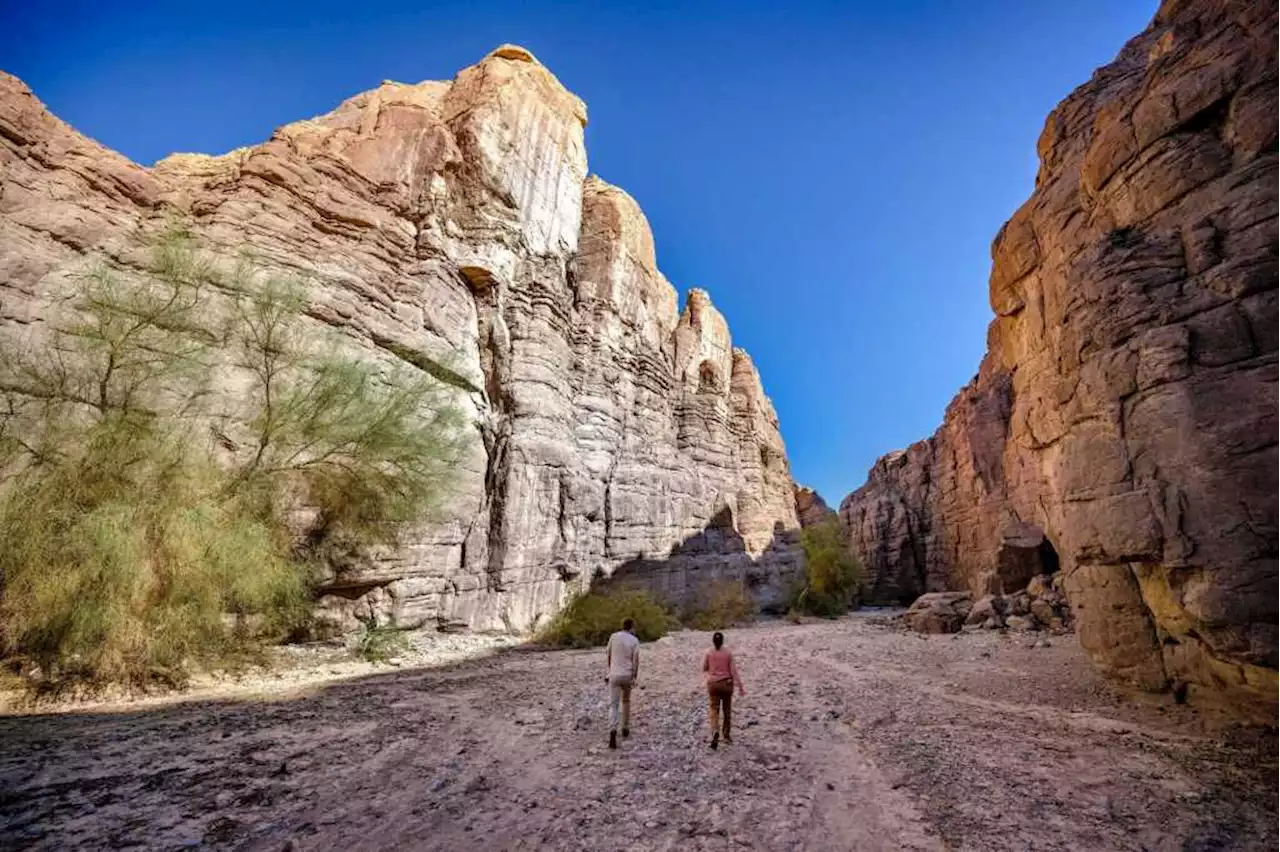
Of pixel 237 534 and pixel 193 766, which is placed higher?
pixel 237 534

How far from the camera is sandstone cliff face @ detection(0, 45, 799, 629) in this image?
13.4 meters

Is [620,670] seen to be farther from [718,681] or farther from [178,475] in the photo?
[178,475]

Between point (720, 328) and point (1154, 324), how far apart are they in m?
32.3

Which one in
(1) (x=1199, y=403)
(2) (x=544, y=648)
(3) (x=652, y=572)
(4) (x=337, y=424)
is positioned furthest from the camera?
(3) (x=652, y=572)

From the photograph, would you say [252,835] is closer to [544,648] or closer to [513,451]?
[544,648]

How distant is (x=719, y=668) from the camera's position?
20.0 ft

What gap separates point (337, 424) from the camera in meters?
12.1

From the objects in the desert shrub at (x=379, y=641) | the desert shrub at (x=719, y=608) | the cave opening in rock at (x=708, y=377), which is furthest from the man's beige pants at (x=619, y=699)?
the cave opening in rock at (x=708, y=377)

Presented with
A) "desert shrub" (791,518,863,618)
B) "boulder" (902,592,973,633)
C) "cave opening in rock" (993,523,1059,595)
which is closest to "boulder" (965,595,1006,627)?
"boulder" (902,592,973,633)

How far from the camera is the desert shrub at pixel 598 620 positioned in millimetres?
17266

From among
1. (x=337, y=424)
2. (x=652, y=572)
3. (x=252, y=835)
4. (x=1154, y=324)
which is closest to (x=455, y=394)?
(x=337, y=424)

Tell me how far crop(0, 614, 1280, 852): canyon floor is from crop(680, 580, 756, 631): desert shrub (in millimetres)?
15911

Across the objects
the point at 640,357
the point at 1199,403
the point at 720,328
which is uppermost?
the point at 720,328

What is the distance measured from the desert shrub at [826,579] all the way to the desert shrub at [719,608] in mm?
5005
